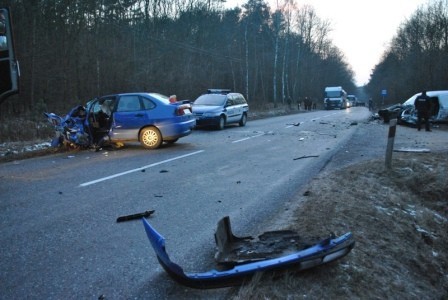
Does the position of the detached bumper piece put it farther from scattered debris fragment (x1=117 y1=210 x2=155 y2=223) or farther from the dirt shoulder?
scattered debris fragment (x1=117 y1=210 x2=155 y2=223)

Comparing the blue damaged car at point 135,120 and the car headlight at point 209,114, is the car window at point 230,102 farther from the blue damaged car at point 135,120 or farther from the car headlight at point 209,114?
the blue damaged car at point 135,120

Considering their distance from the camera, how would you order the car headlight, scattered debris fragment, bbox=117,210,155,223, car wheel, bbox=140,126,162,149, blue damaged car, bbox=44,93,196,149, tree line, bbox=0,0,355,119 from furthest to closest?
tree line, bbox=0,0,355,119, the car headlight, car wheel, bbox=140,126,162,149, blue damaged car, bbox=44,93,196,149, scattered debris fragment, bbox=117,210,155,223

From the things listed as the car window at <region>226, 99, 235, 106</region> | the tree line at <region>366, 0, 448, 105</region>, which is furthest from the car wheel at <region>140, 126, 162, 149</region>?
the tree line at <region>366, 0, 448, 105</region>

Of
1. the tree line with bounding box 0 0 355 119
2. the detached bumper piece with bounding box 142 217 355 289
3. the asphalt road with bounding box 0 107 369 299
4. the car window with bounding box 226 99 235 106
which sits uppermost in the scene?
the tree line with bounding box 0 0 355 119

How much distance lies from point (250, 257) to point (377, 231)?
2.00 meters

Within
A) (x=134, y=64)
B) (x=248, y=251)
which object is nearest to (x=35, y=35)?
(x=134, y=64)

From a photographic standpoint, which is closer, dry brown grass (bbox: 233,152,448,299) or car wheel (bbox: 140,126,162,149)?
dry brown grass (bbox: 233,152,448,299)

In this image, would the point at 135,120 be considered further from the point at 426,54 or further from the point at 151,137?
the point at 426,54

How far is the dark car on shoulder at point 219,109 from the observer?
1811 centimetres

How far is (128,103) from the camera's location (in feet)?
37.8

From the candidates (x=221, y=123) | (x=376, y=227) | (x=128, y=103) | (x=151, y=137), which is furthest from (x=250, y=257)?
(x=221, y=123)

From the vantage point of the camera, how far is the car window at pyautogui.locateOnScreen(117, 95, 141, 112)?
1148cm

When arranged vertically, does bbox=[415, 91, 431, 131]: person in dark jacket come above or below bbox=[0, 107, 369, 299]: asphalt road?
above

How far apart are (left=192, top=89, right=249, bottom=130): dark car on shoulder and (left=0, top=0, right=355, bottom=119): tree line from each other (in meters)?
10.4
